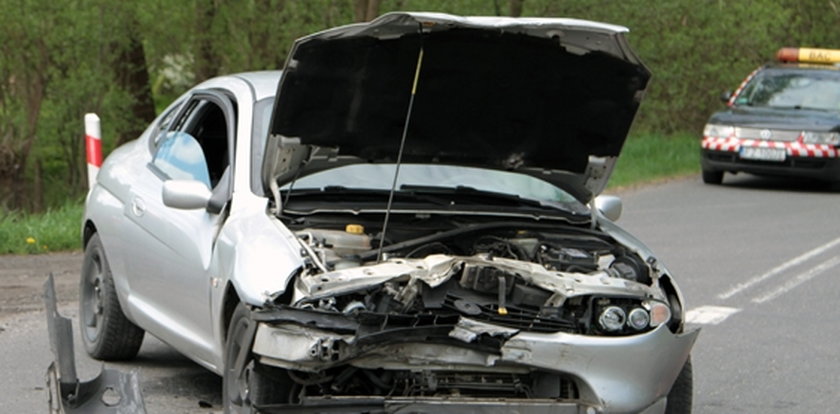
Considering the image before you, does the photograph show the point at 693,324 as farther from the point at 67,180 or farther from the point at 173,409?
the point at 67,180

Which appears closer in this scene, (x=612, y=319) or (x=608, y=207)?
(x=612, y=319)

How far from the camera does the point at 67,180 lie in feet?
92.0

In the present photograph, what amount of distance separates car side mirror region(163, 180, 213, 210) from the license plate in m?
13.7

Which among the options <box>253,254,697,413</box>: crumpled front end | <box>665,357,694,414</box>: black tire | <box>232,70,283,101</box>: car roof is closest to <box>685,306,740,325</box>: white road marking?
<box>665,357,694,414</box>: black tire

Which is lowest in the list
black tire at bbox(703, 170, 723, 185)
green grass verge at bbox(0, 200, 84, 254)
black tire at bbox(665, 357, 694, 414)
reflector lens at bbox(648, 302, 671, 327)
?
black tire at bbox(703, 170, 723, 185)

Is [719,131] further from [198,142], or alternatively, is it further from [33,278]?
[198,142]

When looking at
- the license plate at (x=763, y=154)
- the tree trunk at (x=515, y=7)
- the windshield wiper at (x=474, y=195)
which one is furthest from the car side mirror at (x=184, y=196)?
the tree trunk at (x=515, y=7)

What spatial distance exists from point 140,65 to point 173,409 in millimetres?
18933

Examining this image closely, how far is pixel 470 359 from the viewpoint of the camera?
18.7ft

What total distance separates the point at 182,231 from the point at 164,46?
59.5 ft

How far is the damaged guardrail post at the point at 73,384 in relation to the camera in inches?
220

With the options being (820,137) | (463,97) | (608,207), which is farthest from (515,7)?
(463,97)

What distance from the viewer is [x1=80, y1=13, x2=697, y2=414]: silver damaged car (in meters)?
5.74

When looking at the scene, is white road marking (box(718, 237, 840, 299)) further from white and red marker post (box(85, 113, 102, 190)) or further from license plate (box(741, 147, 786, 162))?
white and red marker post (box(85, 113, 102, 190))
